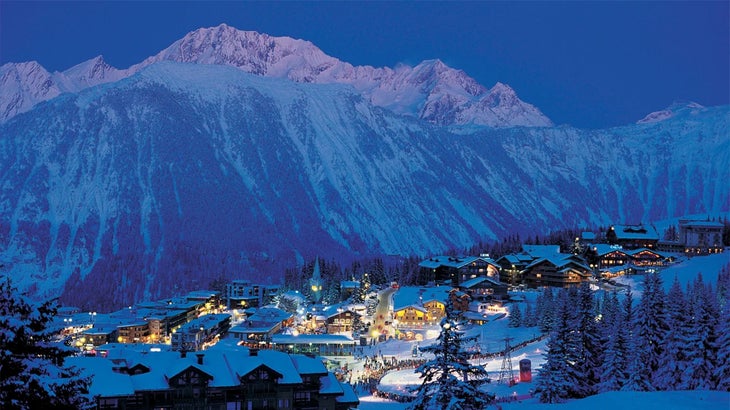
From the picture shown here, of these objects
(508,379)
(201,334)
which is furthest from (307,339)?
(508,379)

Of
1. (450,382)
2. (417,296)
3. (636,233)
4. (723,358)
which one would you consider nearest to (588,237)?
(636,233)

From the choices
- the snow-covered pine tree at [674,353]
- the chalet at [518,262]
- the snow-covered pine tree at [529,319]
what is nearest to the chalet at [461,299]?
the snow-covered pine tree at [529,319]

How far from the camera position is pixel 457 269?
126 metres

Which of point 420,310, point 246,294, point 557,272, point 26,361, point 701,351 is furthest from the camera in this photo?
point 246,294

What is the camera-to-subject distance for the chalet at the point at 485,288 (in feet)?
367

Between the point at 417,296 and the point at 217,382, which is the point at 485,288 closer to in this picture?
the point at 417,296

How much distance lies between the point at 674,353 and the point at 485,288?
6991 cm

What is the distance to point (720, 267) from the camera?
103750 mm

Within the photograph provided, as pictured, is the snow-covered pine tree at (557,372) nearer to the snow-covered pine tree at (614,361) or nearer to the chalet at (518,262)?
the snow-covered pine tree at (614,361)

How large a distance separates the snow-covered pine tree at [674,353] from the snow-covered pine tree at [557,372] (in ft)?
19.5

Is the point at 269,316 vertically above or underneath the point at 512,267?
underneath

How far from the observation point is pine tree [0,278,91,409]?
49.5ft

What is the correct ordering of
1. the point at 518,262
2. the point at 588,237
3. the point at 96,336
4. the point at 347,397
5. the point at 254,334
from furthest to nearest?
the point at 588,237 < the point at 518,262 < the point at 96,336 < the point at 254,334 < the point at 347,397

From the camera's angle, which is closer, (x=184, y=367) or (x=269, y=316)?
(x=184, y=367)
